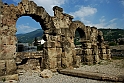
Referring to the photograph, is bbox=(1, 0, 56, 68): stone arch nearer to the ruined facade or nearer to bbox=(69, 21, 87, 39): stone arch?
the ruined facade

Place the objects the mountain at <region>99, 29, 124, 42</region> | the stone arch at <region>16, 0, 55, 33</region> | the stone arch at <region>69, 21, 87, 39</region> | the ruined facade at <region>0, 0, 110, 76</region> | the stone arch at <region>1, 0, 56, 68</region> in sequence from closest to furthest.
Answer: the ruined facade at <region>0, 0, 110, 76</region> < the stone arch at <region>1, 0, 56, 68</region> < the stone arch at <region>16, 0, 55, 33</region> < the stone arch at <region>69, 21, 87, 39</region> < the mountain at <region>99, 29, 124, 42</region>

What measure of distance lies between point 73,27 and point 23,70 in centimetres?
545

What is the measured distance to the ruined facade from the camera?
757 centimetres

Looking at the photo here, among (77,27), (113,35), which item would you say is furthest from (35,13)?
(113,35)

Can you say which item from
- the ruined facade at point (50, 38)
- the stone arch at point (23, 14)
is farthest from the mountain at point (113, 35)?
the stone arch at point (23, 14)

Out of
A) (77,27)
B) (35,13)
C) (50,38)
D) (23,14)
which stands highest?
(35,13)

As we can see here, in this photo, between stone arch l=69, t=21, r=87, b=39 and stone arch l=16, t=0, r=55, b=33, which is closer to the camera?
stone arch l=16, t=0, r=55, b=33

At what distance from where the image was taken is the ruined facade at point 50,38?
24.8 feet

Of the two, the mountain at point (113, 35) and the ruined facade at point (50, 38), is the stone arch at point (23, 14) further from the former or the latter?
the mountain at point (113, 35)

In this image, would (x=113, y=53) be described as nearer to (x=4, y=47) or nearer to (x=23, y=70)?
(x=23, y=70)

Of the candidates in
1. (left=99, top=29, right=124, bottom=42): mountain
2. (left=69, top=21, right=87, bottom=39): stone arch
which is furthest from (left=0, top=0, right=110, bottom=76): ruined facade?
(left=99, top=29, right=124, bottom=42): mountain

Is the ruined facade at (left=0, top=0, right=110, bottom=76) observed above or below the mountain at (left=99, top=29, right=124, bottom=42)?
below

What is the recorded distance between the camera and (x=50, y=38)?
10102 millimetres

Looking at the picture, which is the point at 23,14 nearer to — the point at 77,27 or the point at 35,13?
the point at 35,13
